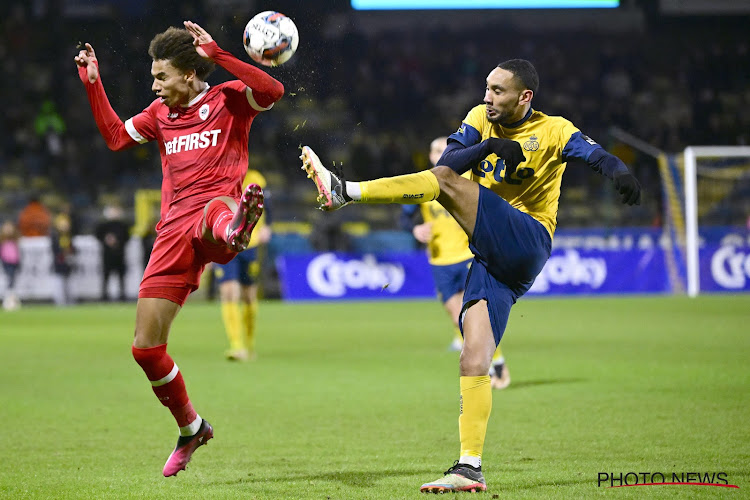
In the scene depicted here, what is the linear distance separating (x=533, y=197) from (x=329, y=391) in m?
4.16

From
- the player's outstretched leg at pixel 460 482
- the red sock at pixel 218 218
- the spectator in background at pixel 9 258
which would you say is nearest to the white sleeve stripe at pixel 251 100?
the red sock at pixel 218 218

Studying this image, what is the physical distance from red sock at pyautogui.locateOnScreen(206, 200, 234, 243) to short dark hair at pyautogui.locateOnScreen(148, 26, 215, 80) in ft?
2.56

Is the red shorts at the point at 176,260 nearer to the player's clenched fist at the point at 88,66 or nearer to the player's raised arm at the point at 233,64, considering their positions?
the player's raised arm at the point at 233,64

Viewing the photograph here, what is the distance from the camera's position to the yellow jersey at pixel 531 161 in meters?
5.40

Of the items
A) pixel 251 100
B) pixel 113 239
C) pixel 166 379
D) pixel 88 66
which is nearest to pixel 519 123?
pixel 251 100

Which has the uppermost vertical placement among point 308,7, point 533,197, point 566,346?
point 308,7

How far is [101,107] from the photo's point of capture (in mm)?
5906

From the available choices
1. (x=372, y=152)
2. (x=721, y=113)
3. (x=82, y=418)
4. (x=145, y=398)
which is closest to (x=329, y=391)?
(x=145, y=398)

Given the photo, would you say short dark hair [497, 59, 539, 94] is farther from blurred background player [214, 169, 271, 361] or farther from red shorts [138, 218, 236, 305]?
blurred background player [214, 169, 271, 361]

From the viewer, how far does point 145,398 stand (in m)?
8.91

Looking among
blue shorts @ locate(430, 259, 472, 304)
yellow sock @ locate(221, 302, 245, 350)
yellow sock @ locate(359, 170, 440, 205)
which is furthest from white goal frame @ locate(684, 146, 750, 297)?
yellow sock @ locate(359, 170, 440, 205)

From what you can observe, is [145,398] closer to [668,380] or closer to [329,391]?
[329,391]

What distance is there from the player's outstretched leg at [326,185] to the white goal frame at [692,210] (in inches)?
774

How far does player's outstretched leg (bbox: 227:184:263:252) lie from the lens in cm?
493
